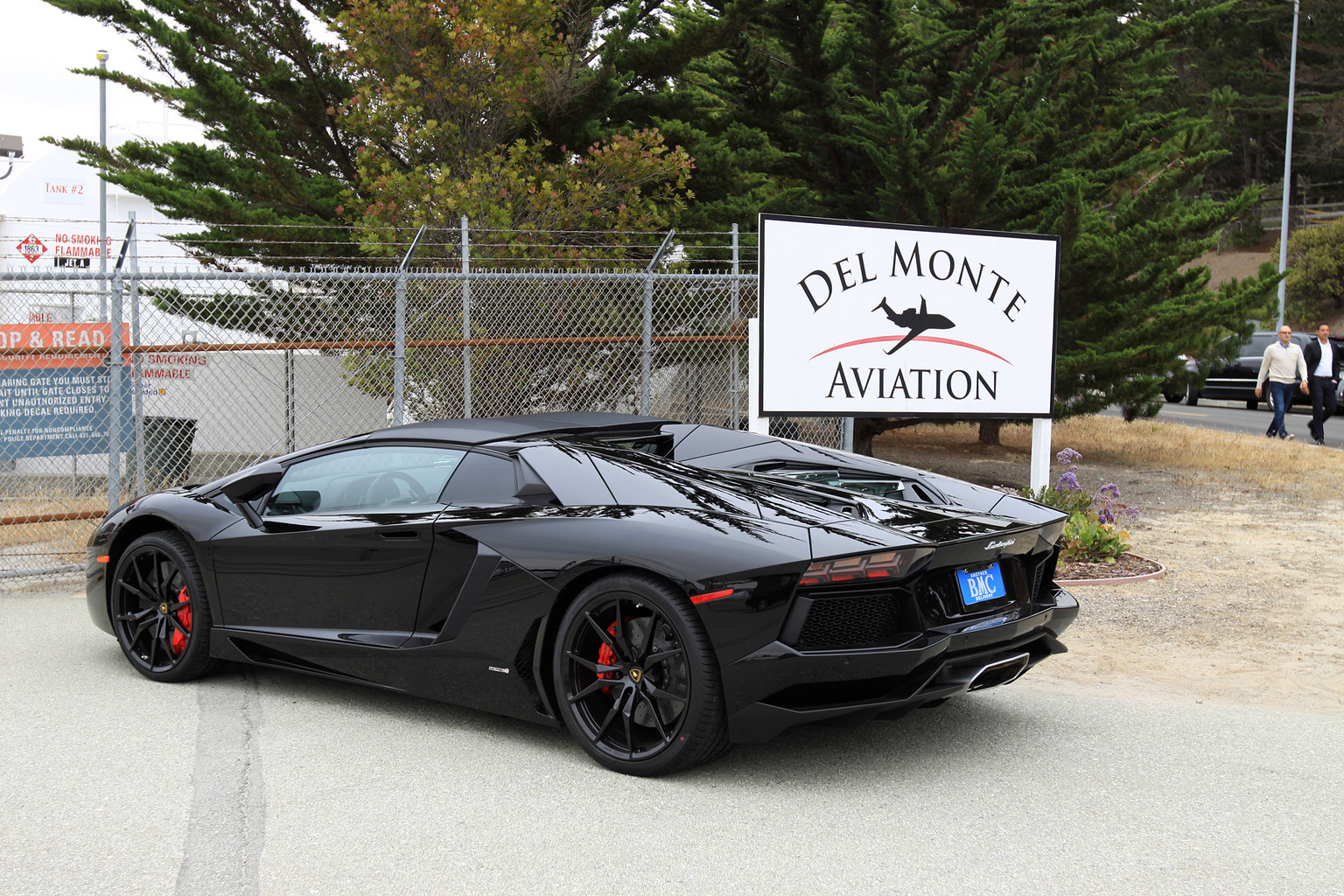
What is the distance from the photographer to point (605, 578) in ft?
13.8

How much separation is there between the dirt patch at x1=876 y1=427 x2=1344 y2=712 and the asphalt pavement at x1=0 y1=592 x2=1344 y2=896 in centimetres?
45

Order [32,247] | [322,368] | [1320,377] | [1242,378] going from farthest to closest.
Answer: [32,247] < [1242,378] < [1320,377] < [322,368]

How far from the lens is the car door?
187 inches

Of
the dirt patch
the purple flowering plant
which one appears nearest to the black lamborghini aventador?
the dirt patch

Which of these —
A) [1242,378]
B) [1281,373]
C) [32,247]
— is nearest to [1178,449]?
[1281,373]

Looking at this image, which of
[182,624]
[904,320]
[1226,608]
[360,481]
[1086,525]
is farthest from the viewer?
[904,320]

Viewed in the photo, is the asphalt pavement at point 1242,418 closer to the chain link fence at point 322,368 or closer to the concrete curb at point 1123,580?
the chain link fence at point 322,368

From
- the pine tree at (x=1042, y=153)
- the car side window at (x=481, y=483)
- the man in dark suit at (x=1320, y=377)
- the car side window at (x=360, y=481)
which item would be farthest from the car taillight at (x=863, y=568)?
the man in dark suit at (x=1320, y=377)

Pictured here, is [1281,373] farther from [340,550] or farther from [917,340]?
[340,550]

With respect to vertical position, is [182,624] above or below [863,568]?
below

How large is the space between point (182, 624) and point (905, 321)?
17.9 feet

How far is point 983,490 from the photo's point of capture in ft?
16.8

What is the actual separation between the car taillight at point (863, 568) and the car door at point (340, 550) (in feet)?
5.21

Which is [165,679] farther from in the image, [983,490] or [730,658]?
[983,490]
